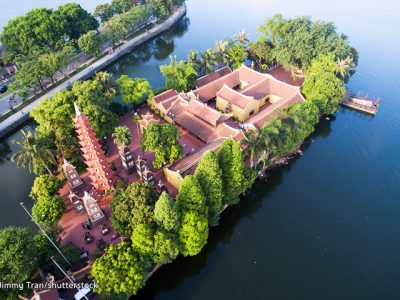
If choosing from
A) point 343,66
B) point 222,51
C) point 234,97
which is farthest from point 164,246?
point 343,66

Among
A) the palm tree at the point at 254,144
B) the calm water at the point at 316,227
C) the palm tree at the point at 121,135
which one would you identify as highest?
the palm tree at the point at 121,135

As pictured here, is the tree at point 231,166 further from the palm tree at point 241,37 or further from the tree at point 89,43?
the tree at point 89,43

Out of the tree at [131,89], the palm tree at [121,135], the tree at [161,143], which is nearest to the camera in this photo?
the palm tree at [121,135]

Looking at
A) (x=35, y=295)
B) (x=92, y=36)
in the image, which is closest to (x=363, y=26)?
(x=92, y=36)

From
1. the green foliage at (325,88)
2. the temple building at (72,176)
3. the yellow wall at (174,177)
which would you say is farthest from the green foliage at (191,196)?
the green foliage at (325,88)

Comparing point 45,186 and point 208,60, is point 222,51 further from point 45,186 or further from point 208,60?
point 45,186

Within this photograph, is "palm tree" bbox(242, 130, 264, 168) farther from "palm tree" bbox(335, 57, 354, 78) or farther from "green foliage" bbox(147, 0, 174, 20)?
"green foliage" bbox(147, 0, 174, 20)
